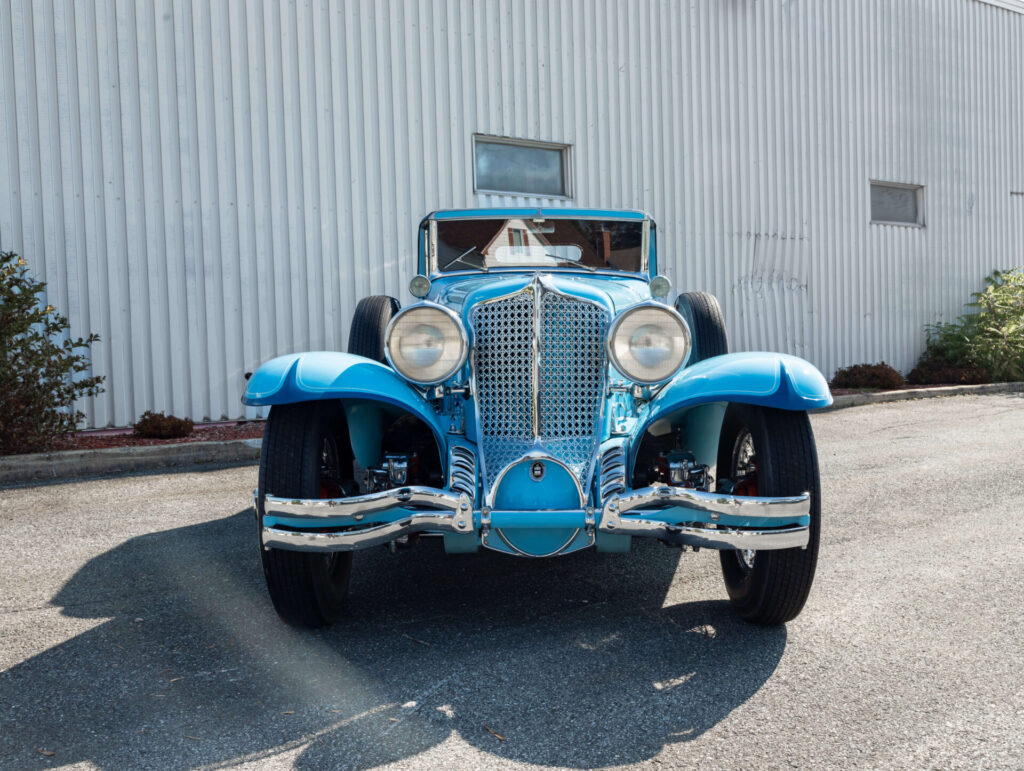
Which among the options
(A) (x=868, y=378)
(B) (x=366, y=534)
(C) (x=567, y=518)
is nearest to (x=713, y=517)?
(C) (x=567, y=518)

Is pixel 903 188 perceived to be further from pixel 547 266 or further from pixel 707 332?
pixel 547 266

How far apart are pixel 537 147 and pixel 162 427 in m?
5.35

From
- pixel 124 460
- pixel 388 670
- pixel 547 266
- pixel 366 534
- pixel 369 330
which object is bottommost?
pixel 388 670

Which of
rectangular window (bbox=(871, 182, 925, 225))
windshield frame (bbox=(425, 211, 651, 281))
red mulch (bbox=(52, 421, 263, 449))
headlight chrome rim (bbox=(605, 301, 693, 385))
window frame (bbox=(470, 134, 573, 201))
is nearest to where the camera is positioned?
headlight chrome rim (bbox=(605, 301, 693, 385))

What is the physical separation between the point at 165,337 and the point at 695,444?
6.01 meters

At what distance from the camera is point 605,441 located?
10.3 ft

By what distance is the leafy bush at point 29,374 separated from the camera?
6.34m

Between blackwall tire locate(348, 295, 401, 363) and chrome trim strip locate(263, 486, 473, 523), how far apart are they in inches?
82.0

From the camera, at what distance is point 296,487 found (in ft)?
9.76

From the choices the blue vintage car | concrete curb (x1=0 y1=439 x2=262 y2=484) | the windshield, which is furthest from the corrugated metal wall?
the blue vintage car

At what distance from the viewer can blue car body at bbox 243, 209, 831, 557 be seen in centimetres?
281

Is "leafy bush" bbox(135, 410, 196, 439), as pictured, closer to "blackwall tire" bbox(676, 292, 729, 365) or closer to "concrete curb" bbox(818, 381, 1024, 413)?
"blackwall tire" bbox(676, 292, 729, 365)

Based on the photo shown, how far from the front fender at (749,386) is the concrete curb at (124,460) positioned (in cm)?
467

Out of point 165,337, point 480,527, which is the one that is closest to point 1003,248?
point 165,337
